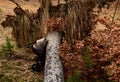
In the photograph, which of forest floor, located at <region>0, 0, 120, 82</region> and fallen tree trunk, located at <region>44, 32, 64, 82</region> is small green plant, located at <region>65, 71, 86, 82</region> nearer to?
fallen tree trunk, located at <region>44, 32, 64, 82</region>

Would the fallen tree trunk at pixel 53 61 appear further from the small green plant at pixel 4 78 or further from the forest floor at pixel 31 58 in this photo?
the small green plant at pixel 4 78

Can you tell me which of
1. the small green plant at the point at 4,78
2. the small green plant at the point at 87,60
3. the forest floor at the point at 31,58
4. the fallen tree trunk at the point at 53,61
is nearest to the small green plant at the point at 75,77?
the fallen tree trunk at the point at 53,61

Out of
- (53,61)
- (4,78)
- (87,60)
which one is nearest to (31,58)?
(4,78)

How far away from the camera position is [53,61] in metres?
7.61

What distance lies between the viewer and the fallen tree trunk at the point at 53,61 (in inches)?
274

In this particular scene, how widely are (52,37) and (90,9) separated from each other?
1.55 m

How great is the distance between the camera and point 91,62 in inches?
303

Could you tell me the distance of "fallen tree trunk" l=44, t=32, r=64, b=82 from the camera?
697cm

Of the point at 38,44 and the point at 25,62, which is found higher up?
the point at 38,44

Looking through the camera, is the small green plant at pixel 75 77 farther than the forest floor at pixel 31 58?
No

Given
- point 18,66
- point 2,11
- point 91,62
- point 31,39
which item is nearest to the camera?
point 91,62

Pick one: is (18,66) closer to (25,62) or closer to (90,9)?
(25,62)

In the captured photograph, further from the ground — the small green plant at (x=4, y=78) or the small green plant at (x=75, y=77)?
the small green plant at (x=75, y=77)

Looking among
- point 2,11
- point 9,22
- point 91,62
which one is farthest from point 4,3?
point 91,62
